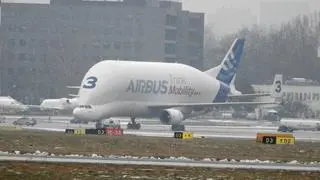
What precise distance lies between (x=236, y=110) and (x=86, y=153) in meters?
115

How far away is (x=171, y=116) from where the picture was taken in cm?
10894

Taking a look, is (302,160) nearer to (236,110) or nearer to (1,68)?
(236,110)

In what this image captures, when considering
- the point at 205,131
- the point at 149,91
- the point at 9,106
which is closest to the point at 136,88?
the point at 149,91

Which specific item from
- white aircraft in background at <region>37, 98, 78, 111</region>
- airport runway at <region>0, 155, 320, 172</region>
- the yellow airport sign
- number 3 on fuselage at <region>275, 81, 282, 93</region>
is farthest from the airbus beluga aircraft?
airport runway at <region>0, 155, 320, 172</region>

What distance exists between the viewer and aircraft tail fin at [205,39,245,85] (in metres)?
119

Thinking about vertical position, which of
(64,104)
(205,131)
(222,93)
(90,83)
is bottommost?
(205,131)

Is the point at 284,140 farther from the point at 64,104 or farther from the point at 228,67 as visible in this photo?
the point at 64,104

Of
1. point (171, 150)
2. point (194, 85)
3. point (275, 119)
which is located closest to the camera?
point (171, 150)

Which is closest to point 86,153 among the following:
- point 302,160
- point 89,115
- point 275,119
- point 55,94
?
point 302,160

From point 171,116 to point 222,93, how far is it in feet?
34.7

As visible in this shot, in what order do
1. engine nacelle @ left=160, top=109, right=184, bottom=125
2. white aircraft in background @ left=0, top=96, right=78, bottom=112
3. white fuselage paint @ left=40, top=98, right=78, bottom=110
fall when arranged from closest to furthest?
engine nacelle @ left=160, top=109, right=184, bottom=125, white fuselage paint @ left=40, top=98, right=78, bottom=110, white aircraft in background @ left=0, top=96, right=78, bottom=112

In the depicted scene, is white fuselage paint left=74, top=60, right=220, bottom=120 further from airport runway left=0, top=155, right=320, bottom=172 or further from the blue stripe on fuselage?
airport runway left=0, top=155, right=320, bottom=172

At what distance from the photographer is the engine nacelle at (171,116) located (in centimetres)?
10862

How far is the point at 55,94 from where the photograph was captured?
619ft
